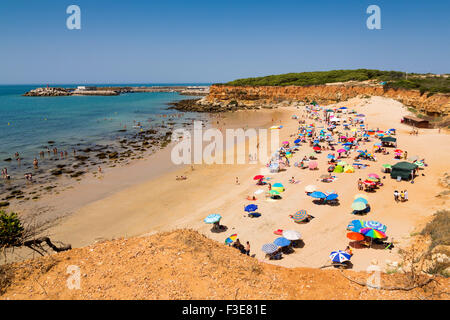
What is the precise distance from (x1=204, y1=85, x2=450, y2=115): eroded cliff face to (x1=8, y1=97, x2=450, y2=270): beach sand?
20.0 metres

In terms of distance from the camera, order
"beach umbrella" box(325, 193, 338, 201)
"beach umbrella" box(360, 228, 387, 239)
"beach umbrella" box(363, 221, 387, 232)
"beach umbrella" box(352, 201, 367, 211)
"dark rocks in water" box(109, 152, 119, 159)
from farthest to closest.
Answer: "dark rocks in water" box(109, 152, 119, 159) < "beach umbrella" box(325, 193, 338, 201) < "beach umbrella" box(352, 201, 367, 211) < "beach umbrella" box(363, 221, 387, 232) < "beach umbrella" box(360, 228, 387, 239)

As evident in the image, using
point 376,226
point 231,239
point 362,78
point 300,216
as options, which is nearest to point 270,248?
point 231,239

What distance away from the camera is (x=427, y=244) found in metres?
11.0

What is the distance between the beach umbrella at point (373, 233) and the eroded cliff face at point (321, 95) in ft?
132

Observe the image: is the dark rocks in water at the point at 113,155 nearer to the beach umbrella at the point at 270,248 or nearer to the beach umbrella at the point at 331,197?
the beach umbrella at the point at 270,248

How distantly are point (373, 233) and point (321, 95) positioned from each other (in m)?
73.4

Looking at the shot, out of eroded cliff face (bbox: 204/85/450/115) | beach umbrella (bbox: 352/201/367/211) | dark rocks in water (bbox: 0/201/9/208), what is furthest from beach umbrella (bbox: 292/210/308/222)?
eroded cliff face (bbox: 204/85/450/115)

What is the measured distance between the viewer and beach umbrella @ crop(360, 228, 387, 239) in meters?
12.2

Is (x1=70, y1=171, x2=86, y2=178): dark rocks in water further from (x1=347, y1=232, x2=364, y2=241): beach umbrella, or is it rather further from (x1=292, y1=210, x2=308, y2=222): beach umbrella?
(x1=347, y1=232, x2=364, y2=241): beach umbrella

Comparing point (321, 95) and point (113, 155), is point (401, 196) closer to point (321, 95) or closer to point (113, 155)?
point (113, 155)
